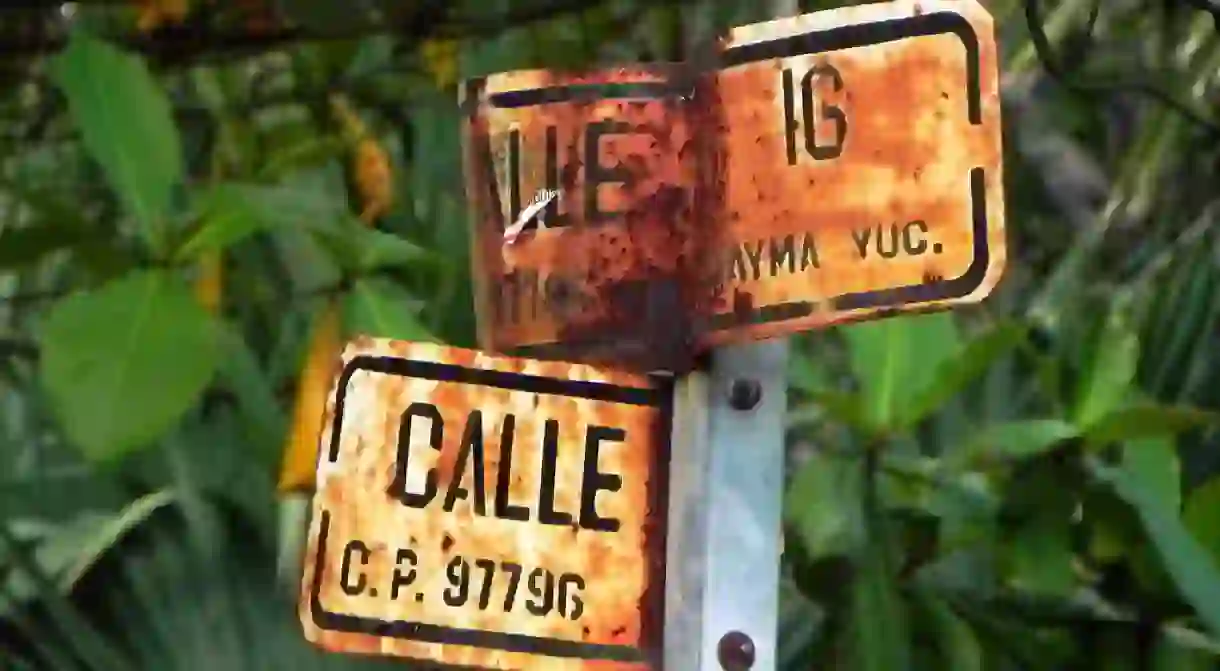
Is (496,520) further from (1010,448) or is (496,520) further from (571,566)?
(1010,448)

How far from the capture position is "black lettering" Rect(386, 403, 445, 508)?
0.39 meters

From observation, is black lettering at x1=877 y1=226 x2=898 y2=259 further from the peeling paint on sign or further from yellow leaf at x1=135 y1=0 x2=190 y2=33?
yellow leaf at x1=135 y1=0 x2=190 y2=33

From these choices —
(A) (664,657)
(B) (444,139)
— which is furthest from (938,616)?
(B) (444,139)

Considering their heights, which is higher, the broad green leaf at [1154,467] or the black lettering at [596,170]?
the black lettering at [596,170]

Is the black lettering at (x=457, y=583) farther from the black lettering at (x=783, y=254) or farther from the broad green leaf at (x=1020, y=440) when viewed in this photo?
the broad green leaf at (x=1020, y=440)

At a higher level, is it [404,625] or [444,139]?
[444,139]

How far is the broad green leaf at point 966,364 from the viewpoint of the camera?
1.71 ft

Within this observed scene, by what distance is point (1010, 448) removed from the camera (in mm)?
564

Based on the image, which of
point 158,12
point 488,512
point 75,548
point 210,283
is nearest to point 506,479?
point 488,512

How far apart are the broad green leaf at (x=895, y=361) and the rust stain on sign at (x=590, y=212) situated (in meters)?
0.18

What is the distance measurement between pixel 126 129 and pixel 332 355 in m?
0.10

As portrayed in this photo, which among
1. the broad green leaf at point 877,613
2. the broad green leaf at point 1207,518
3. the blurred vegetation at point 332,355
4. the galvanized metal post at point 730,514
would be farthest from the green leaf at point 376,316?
the broad green leaf at point 1207,518

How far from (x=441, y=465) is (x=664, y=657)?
0.08m

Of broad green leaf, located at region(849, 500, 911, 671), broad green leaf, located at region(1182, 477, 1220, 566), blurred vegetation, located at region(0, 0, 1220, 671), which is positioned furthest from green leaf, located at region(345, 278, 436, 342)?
broad green leaf, located at region(1182, 477, 1220, 566)
